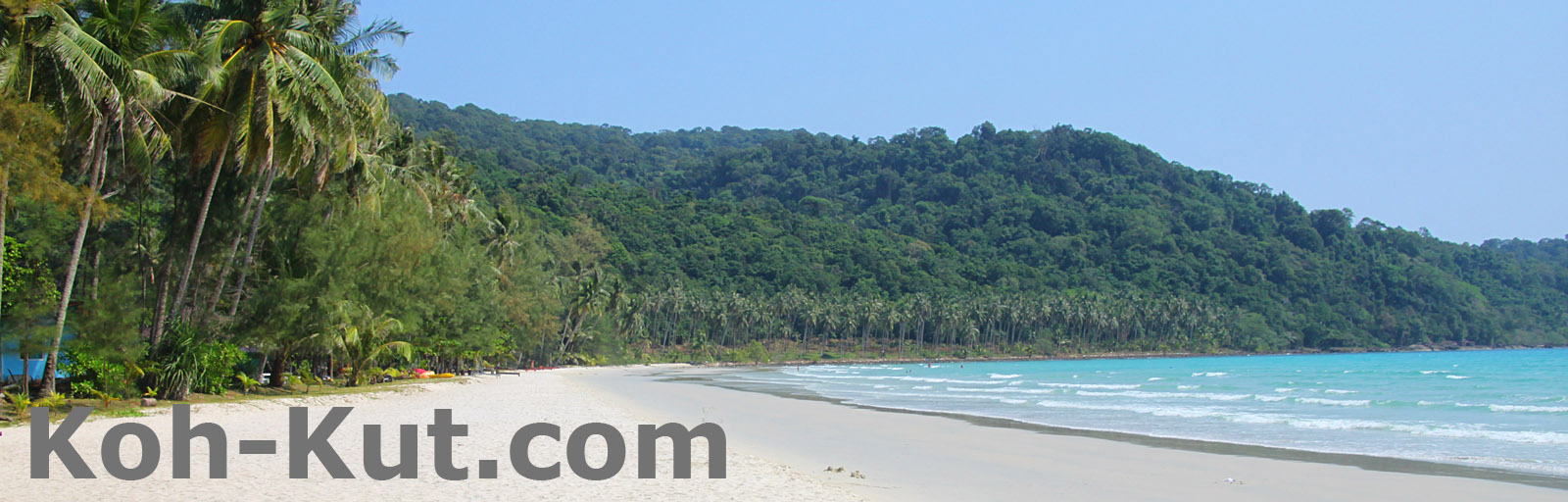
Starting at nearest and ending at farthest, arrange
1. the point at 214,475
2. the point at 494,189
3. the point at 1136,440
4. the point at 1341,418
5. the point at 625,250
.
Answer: the point at 214,475 < the point at 1136,440 < the point at 1341,418 < the point at 494,189 < the point at 625,250

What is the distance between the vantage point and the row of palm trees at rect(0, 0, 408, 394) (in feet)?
47.4

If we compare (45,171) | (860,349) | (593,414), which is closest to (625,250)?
(860,349)

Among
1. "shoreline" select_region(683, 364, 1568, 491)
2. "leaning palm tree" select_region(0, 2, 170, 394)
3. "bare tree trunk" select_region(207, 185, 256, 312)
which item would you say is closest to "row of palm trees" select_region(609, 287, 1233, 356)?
"bare tree trunk" select_region(207, 185, 256, 312)

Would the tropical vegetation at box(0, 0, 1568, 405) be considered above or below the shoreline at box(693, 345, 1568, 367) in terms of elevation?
above

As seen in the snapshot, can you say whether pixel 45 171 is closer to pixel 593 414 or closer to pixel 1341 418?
pixel 593 414

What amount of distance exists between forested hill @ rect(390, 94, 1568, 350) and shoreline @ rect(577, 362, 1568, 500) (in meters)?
94.5

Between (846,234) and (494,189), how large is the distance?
65.4 m

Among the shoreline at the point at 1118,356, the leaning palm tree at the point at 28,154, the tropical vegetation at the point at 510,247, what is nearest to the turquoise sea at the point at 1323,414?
the tropical vegetation at the point at 510,247

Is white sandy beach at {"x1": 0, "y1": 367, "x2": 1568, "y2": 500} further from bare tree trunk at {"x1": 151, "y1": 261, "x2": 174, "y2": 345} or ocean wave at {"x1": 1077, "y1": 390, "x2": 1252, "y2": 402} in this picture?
ocean wave at {"x1": 1077, "y1": 390, "x2": 1252, "y2": 402}

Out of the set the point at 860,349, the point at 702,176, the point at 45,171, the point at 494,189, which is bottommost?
the point at 860,349

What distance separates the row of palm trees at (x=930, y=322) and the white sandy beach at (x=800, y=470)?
8316cm

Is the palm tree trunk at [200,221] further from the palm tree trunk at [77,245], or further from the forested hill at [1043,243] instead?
the forested hill at [1043,243]

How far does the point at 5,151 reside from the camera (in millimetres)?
13164

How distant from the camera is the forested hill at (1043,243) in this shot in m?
134
